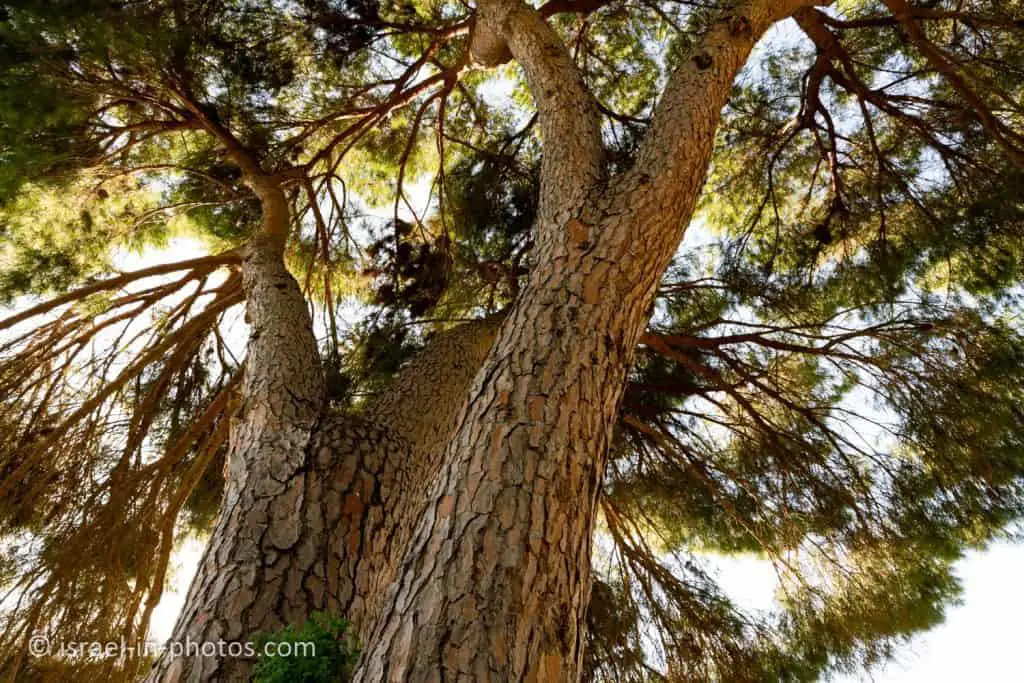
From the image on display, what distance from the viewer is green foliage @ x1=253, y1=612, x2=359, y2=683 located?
1.32 metres

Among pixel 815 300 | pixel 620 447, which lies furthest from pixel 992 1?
pixel 620 447

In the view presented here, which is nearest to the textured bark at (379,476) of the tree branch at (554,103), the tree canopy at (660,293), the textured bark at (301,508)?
the textured bark at (301,508)

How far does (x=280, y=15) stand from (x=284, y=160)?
83cm

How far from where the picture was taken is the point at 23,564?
2.82 metres

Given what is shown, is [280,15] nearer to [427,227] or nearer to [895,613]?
[427,227]

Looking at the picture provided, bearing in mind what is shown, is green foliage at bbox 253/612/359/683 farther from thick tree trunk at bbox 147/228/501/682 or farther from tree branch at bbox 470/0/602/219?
tree branch at bbox 470/0/602/219

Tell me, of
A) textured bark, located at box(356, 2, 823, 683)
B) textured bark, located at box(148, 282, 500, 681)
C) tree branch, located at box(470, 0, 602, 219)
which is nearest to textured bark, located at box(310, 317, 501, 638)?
textured bark, located at box(148, 282, 500, 681)

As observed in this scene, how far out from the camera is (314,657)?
1347 millimetres

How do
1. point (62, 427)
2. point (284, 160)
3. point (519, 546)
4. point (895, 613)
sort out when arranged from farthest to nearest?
point (284, 160) → point (895, 613) → point (62, 427) → point (519, 546)

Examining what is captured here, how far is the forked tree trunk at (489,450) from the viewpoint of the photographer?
3.40 ft

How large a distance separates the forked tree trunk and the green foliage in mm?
117

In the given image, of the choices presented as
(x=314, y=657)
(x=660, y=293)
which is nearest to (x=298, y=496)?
(x=314, y=657)

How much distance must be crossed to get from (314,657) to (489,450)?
25.4 inches

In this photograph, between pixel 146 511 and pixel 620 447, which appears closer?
pixel 146 511
